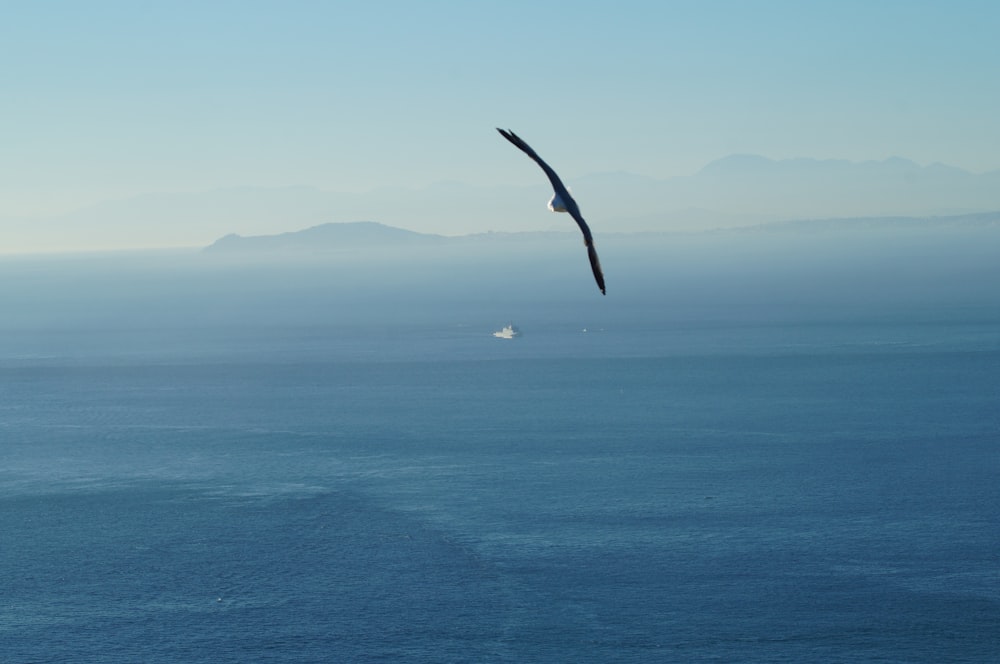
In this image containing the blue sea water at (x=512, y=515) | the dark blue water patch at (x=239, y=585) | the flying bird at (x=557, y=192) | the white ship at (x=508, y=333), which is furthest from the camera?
the white ship at (x=508, y=333)

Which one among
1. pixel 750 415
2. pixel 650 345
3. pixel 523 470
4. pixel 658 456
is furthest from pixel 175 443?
pixel 650 345

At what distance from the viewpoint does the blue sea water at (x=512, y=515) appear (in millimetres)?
60594

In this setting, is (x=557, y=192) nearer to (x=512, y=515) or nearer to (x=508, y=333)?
(x=512, y=515)

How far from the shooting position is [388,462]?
97188mm

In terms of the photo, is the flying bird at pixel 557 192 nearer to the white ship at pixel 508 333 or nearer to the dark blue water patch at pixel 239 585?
the dark blue water patch at pixel 239 585

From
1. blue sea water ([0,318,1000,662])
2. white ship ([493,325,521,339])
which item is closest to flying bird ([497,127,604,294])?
blue sea water ([0,318,1000,662])

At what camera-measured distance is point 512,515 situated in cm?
8006

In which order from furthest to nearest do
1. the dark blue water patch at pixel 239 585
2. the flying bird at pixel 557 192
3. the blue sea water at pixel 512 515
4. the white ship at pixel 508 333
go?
the white ship at pixel 508 333
the blue sea water at pixel 512 515
the dark blue water patch at pixel 239 585
the flying bird at pixel 557 192

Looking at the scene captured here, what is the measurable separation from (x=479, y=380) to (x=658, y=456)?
4422cm

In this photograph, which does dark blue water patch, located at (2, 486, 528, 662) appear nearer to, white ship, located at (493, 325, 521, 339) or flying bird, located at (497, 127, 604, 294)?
flying bird, located at (497, 127, 604, 294)

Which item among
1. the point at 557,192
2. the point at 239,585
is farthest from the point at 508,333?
the point at 557,192

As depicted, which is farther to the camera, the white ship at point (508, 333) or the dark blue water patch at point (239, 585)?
the white ship at point (508, 333)

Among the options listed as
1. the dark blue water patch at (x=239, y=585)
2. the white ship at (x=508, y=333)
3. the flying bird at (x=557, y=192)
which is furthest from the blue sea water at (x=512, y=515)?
the flying bird at (x=557, y=192)

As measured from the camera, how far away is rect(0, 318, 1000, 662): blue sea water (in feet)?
199
